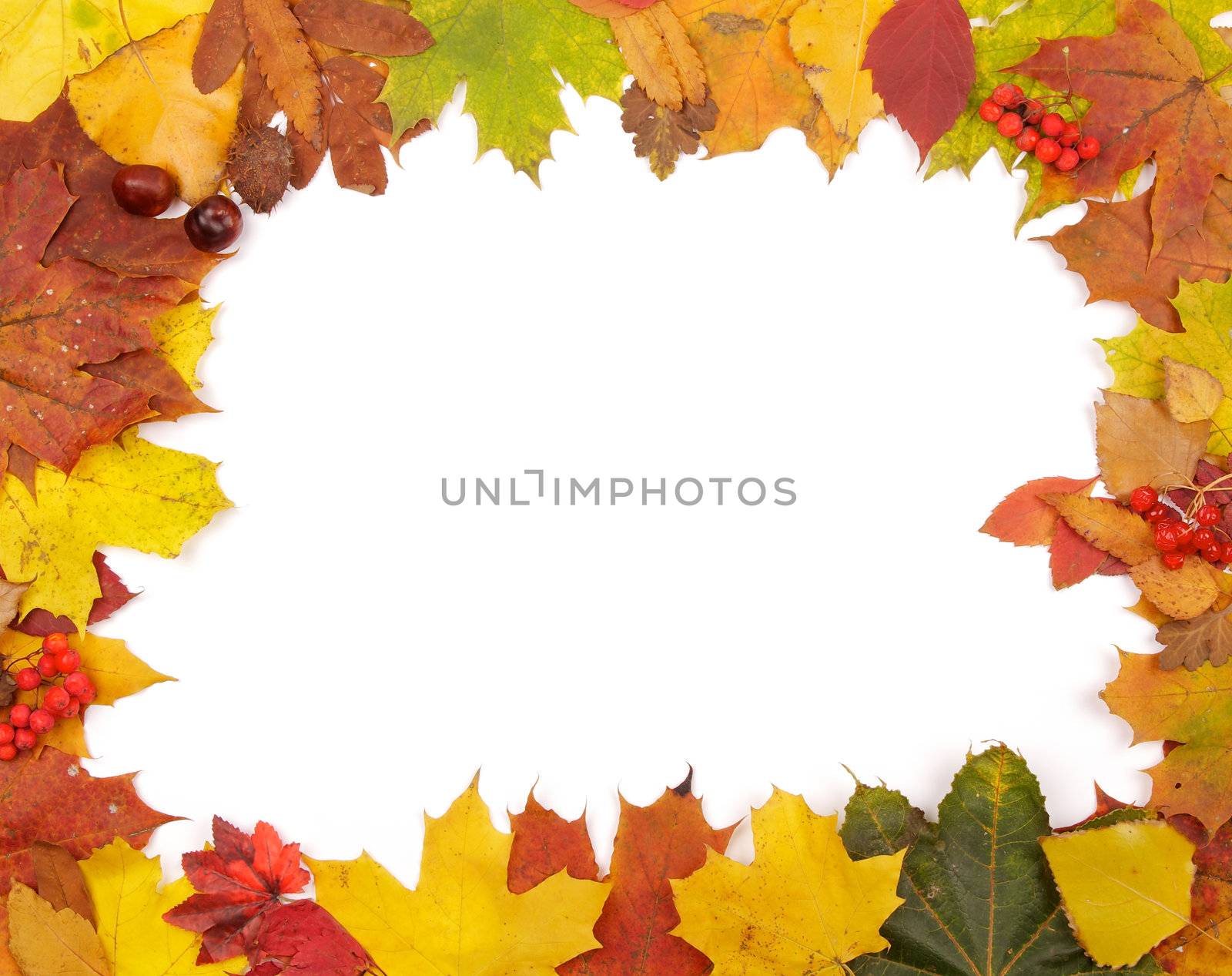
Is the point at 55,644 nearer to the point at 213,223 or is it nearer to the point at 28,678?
the point at 28,678

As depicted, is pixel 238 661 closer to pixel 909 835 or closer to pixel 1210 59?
pixel 909 835

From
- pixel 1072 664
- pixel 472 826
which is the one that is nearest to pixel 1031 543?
pixel 1072 664

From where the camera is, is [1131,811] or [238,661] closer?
[1131,811]

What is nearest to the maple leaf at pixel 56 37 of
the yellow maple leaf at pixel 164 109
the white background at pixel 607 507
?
the yellow maple leaf at pixel 164 109

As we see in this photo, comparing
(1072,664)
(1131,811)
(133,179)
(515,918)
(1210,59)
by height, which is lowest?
(515,918)

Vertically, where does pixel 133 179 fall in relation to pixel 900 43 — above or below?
below

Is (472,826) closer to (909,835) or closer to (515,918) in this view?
(515,918)

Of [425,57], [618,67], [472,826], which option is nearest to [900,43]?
[618,67]

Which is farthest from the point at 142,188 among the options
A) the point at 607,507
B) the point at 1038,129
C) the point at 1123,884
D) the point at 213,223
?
the point at 1123,884

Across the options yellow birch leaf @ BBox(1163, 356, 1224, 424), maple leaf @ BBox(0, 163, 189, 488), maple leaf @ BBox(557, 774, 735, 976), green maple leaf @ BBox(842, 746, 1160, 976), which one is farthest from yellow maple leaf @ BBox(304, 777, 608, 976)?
yellow birch leaf @ BBox(1163, 356, 1224, 424)
